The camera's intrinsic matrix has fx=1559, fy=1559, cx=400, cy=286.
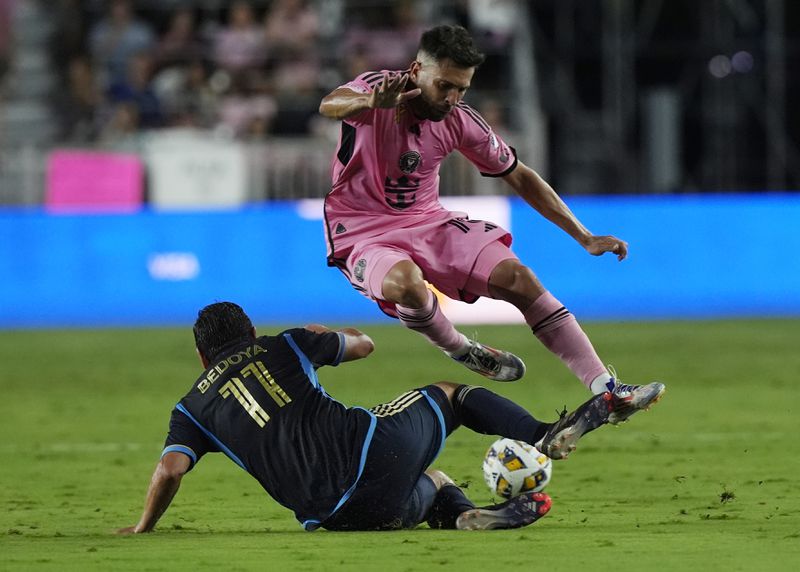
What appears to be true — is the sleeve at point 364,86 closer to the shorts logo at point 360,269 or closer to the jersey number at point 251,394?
the shorts logo at point 360,269

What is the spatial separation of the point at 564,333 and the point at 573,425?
1001 mm

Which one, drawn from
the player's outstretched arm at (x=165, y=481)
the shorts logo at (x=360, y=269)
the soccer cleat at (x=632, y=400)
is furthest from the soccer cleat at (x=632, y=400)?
the player's outstretched arm at (x=165, y=481)

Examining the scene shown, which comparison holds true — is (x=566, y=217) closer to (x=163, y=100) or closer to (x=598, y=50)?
(x=163, y=100)

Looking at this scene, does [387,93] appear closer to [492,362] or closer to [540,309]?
[540,309]

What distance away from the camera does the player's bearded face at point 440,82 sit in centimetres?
773

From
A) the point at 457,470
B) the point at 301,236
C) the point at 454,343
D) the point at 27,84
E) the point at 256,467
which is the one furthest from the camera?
the point at 27,84

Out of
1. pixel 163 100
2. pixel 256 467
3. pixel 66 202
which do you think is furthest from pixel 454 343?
pixel 163 100

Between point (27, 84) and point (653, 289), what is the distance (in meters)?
10.1

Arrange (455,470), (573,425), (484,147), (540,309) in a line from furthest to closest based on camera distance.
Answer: (455,470) < (484,147) < (540,309) < (573,425)

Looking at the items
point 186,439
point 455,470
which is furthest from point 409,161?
point 455,470

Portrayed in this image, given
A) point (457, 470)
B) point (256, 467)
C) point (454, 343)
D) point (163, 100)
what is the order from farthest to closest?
1. point (163, 100)
2. point (457, 470)
3. point (454, 343)
4. point (256, 467)

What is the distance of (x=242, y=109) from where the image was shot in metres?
21.6

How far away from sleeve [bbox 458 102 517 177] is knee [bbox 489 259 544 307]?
65 cm

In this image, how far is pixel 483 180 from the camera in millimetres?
19875
